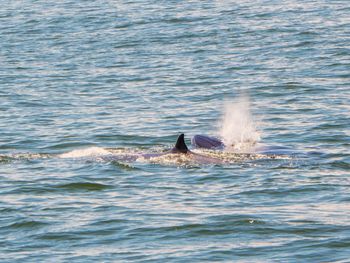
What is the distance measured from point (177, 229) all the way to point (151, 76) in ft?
56.0

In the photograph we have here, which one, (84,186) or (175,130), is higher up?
(84,186)

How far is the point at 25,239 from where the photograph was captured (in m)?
17.8

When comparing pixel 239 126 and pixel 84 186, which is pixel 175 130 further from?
pixel 84 186

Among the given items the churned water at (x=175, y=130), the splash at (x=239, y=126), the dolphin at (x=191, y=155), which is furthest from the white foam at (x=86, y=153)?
the splash at (x=239, y=126)

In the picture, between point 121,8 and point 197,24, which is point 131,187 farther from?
point 121,8

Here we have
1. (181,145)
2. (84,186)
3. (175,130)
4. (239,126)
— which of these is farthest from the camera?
(239,126)

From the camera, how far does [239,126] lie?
2741 cm

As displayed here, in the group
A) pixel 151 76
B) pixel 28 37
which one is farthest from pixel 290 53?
pixel 28 37

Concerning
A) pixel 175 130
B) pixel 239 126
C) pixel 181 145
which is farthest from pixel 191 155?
pixel 239 126

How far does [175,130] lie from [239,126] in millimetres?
1655

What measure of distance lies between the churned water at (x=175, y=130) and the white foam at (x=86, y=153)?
46 millimetres

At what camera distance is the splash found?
24734mm

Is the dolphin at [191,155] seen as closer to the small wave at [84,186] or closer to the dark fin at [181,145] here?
the dark fin at [181,145]

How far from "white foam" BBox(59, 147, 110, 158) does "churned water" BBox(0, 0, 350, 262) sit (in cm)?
5
